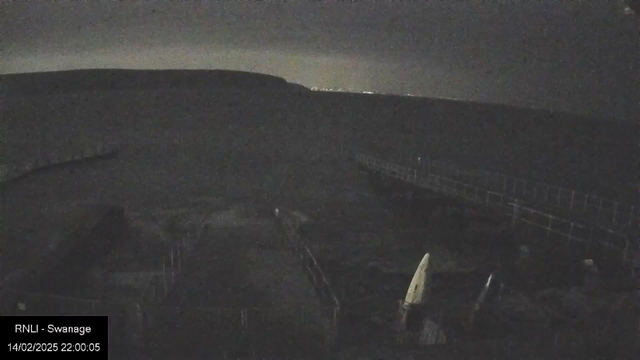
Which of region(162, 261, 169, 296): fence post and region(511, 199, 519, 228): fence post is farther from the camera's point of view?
region(511, 199, 519, 228): fence post

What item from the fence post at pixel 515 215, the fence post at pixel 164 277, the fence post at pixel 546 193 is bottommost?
the fence post at pixel 164 277

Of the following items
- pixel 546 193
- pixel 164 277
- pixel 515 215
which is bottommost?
pixel 164 277

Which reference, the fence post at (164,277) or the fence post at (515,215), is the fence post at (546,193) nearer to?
the fence post at (515,215)

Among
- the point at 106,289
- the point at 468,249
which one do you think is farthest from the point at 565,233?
the point at 106,289

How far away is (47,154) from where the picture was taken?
9078 mm

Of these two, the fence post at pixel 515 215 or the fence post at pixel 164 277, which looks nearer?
the fence post at pixel 164 277

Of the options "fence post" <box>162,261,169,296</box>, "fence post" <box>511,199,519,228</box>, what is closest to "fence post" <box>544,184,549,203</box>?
"fence post" <box>511,199,519,228</box>

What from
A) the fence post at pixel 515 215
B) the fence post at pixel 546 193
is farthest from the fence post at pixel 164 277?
the fence post at pixel 546 193

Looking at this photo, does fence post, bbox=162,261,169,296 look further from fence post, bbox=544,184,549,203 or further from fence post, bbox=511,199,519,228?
Answer: fence post, bbox=544,184,549,203

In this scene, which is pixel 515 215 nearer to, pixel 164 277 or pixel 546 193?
pixel 546 193

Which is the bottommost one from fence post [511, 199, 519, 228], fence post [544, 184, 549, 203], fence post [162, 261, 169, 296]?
fence post [162, 261, 169, 296]

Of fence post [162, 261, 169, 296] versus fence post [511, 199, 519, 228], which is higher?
fence post [511, 199, 519, 228]

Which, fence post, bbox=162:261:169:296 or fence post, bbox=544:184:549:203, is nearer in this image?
fence post, bbox=162:261:169:296

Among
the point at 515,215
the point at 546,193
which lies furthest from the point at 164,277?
the point at 546,193
